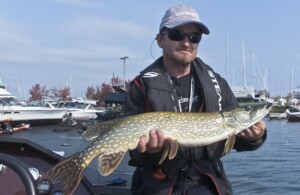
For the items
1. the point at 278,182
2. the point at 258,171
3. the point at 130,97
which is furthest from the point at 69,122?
the point at 130,97

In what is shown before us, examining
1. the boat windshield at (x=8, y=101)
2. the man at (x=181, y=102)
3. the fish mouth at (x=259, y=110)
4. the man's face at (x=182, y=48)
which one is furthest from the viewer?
the boat windshield at (x=8, y=101)

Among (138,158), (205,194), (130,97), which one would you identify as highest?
(130,97)

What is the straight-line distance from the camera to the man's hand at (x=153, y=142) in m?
3.30

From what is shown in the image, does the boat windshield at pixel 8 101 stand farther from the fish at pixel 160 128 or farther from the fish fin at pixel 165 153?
the fish fin at pixel 165 153

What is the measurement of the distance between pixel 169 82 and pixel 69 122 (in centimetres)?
2269

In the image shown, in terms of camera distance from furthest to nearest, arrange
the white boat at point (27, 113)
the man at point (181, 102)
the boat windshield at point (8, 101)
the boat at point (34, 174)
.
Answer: the boat windshield at point (8, 101)
the white boat at point (27, 113)
the man at point (181, 102)
the boat at point (34, 174)

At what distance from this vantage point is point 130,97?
142 inches

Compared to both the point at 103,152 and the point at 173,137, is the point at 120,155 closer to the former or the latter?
the point at 103,152

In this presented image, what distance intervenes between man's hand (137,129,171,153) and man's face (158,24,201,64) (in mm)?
586

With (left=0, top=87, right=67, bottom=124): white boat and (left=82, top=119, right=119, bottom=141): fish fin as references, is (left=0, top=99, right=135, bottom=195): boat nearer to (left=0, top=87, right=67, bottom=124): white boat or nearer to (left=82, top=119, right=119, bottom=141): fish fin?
(left=82, top=119, right=119, bottom=141): fish fin

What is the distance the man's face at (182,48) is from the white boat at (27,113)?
2550 cm

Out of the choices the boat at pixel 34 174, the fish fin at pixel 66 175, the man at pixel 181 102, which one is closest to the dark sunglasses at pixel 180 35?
the man at pixel 181 102

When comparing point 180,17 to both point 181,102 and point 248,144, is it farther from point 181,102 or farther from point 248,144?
point 248,144

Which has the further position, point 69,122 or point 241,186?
point 69,122
